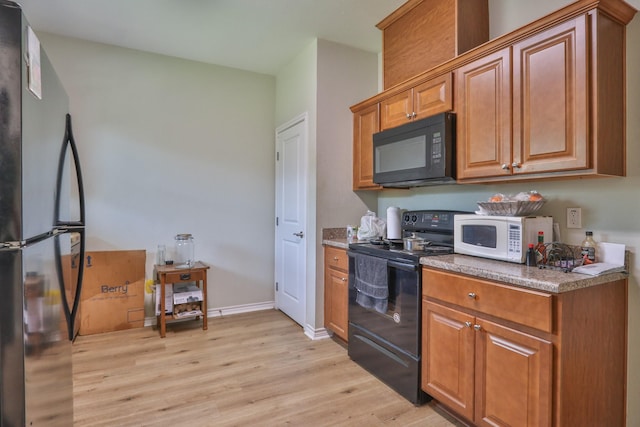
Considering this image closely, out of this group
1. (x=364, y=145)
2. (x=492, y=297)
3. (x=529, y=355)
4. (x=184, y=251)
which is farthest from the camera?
(x=184, y=251)

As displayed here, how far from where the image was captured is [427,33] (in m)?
2.55

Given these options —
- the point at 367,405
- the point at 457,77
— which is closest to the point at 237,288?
the point at 367,405

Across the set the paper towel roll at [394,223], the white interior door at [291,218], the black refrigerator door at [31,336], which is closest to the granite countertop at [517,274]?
the paper towel roll at [394,223]

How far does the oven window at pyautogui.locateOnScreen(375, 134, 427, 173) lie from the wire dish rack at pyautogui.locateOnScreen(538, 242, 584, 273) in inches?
35.9

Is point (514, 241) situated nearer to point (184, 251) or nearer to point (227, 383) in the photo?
point (227, 383)

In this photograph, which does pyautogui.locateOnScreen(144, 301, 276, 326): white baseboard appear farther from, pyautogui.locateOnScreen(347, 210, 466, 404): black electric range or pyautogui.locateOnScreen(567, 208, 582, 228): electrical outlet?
pyautogui.locateOnScreen(567, 208, 582, 228): electrical outlet

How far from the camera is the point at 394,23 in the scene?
2875 millimetres

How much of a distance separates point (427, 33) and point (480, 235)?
153 cm

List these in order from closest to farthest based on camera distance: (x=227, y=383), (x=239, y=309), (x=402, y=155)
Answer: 1. (x=227, y=383)
2. (x=402, y=155)
3. (x=239, y=309)

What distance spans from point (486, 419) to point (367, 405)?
70 cm

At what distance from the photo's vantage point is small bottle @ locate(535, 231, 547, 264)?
182cm

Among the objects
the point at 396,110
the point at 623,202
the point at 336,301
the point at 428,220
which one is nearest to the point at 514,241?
the point at 623,202

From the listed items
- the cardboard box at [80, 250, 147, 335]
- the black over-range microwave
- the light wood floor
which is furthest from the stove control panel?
the cardboard box at [80, 250, 147, 335]

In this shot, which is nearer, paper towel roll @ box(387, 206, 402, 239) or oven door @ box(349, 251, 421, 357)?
oven door @ box(349, 251, 421, 357)
